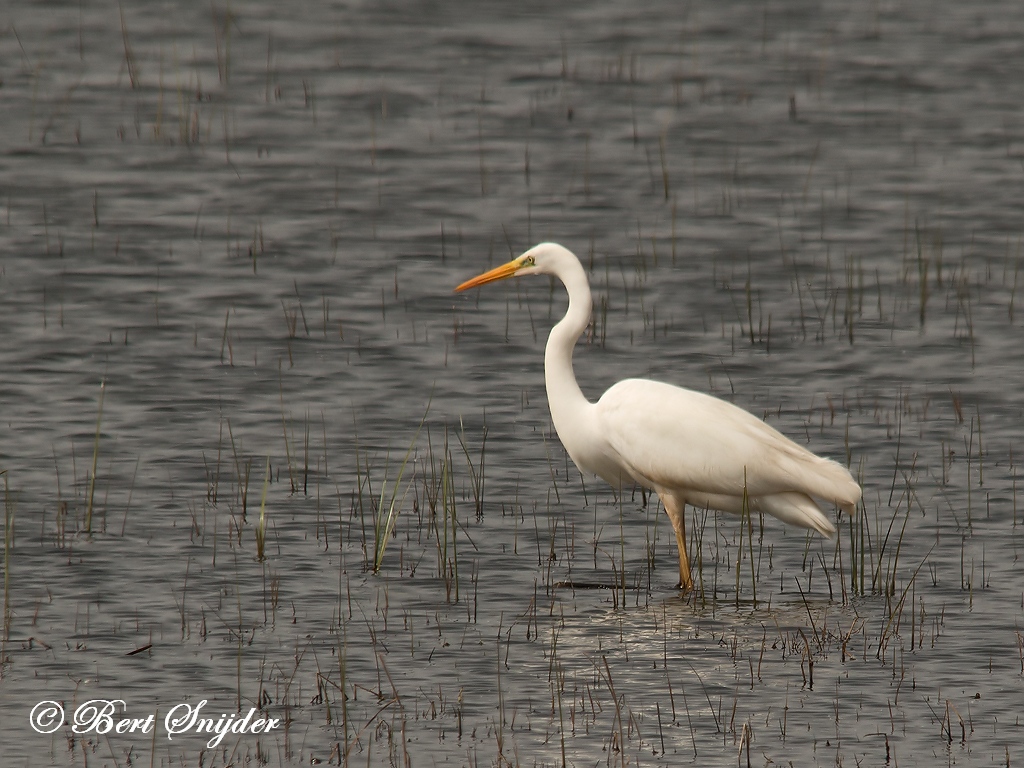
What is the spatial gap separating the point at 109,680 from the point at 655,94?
1404 cm

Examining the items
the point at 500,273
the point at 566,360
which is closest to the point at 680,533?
the point at 566,360

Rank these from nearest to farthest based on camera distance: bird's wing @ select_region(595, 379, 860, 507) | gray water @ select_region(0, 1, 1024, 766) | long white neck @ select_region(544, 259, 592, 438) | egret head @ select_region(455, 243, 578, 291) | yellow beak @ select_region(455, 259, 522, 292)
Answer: gray water @ select_region(0, 1, 1024, 766), bird's wing @ select_region(595, 379, 860, 507), long white neck @ select_region(544, 259, 592, 438), egret head @ select_region(455, 243, 578, 291), yellow beak @ select_region(455, 259, 522, 292)

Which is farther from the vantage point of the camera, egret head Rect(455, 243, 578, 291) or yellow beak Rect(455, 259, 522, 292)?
yellow beak Rect(455, 259, 522, 292)

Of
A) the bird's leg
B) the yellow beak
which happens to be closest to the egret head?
the yellow beak

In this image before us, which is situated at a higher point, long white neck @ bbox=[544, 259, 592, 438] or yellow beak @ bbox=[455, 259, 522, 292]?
yellow beak @ bbox=[455, 259, 522, 292]

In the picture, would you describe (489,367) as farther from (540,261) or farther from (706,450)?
(706,450)

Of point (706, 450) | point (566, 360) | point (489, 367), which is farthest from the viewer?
point (489, 367)

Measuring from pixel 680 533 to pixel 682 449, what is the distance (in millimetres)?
458

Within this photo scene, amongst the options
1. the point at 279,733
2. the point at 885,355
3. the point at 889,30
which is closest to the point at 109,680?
the point at 279,733

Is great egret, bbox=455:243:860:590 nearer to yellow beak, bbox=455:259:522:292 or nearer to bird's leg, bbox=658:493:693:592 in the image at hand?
bird's leg, bbox=658:493:693:592

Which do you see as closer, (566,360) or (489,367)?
(566,360)

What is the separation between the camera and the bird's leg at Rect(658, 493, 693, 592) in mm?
9711

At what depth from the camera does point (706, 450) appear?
1009 centimetres

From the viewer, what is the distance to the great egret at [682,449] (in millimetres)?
9953
